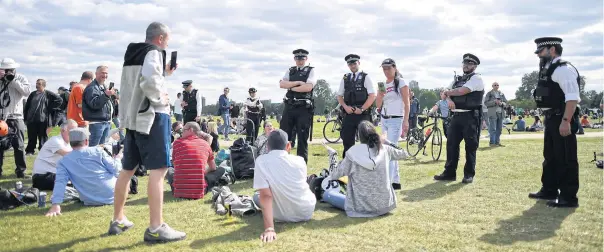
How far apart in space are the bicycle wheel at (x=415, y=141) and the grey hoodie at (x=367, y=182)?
235 inches

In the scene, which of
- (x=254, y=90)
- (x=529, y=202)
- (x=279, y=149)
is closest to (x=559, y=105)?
(x=529, y=202)

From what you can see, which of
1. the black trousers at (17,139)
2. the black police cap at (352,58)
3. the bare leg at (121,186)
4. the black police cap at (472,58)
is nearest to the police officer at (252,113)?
the black trousers at (17,139)

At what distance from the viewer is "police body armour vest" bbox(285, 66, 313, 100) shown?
25.4ft

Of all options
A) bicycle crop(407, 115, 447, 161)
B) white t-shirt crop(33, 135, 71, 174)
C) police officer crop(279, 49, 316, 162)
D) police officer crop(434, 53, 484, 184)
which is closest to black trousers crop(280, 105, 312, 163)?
police officer crop(279, 49, 316, 162)

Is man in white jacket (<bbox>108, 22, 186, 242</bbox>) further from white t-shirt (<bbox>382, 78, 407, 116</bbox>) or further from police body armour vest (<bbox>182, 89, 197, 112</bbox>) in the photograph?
police body armour vest (<bbox>182, 89, 197, 112</bbox>)

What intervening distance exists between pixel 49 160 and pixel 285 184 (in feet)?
14.2

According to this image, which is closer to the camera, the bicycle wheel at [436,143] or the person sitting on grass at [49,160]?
the person sitting on grass at [49,160]

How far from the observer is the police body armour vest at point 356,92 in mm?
7254

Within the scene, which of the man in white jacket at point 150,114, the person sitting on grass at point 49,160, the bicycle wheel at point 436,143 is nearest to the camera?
the man in white jacket at point 150,114

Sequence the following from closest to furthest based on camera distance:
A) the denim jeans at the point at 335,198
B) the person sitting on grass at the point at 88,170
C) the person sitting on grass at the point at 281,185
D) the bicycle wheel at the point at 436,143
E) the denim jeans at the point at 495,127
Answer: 1. the person sitting on grass at the point at 281,185
2. the denim jeans at the point at 335,198
3. the person sitting on grass at the point at 88,170
4. the bicycle wheel at the point at 436,143
5. the denim jeans at the point at 495,127

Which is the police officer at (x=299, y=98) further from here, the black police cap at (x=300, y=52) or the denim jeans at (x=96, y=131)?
the denim jeans at (x=96, y=131)

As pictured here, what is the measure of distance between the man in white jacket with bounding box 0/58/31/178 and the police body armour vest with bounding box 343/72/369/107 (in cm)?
587

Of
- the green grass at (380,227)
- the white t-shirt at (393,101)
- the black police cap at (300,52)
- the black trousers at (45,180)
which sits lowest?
the green grass at (380,227)

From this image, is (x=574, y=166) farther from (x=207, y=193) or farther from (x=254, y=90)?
(x=254, y=90)
